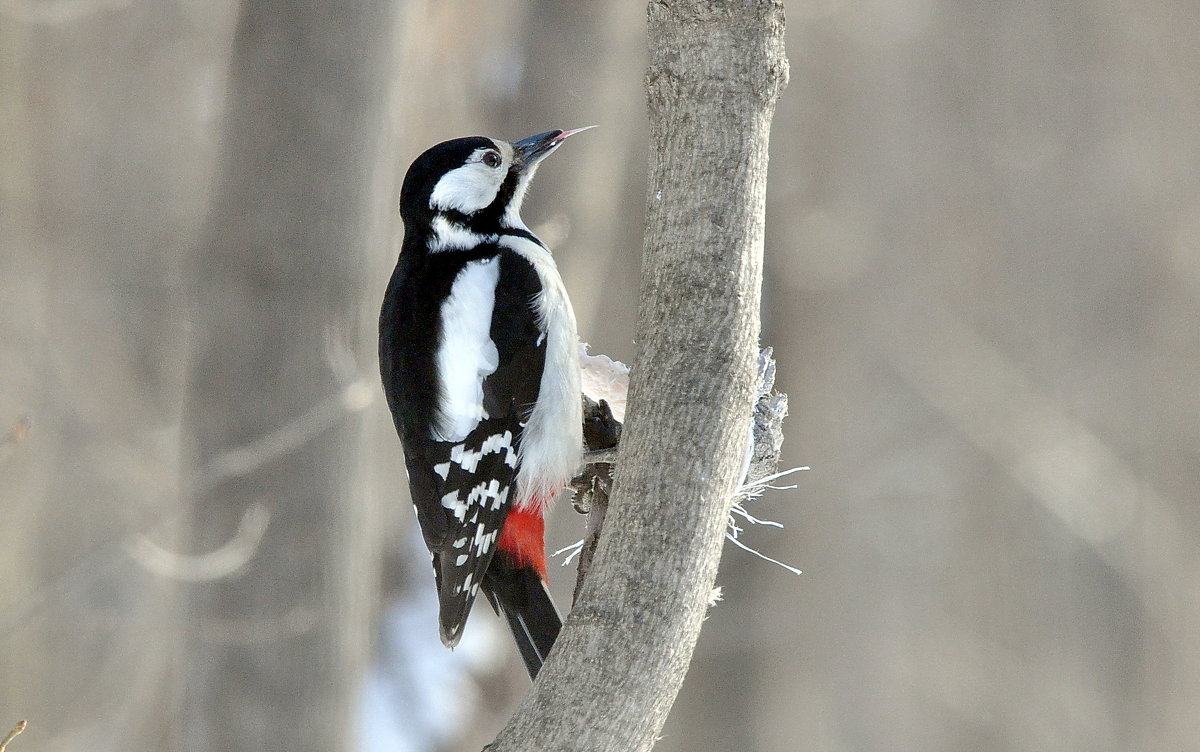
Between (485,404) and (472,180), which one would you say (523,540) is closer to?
(485,404)

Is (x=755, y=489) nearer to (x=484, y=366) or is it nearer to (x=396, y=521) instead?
(x=484, y=366)

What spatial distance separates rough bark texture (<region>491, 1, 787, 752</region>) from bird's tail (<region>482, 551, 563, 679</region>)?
24.9 inches

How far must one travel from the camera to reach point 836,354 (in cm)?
760

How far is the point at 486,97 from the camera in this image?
6059mm

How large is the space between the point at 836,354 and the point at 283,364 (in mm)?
4516

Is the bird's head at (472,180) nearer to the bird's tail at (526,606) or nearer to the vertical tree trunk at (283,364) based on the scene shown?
the vertical tree trunk at (283,364)

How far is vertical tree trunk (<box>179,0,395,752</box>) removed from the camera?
3752 millimetres

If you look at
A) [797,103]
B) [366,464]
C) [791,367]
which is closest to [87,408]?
[366,464]

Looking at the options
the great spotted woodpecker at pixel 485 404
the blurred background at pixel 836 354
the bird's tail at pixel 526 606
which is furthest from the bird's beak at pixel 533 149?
the blurred background at pixel 836 354

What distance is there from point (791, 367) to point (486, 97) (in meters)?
2.55

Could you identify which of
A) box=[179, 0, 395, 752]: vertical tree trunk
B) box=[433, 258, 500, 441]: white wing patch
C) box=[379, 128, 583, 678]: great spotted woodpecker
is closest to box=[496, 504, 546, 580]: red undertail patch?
box=[379, 128, 583, 678]: great spotted woodpecker

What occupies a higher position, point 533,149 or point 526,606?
point 533,149

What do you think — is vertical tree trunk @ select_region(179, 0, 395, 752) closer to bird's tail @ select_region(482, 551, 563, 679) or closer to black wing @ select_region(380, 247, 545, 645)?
black wing @ select_region(380, 247, 545, 645)

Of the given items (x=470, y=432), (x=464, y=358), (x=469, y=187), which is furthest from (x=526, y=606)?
(x=469, y=187)
